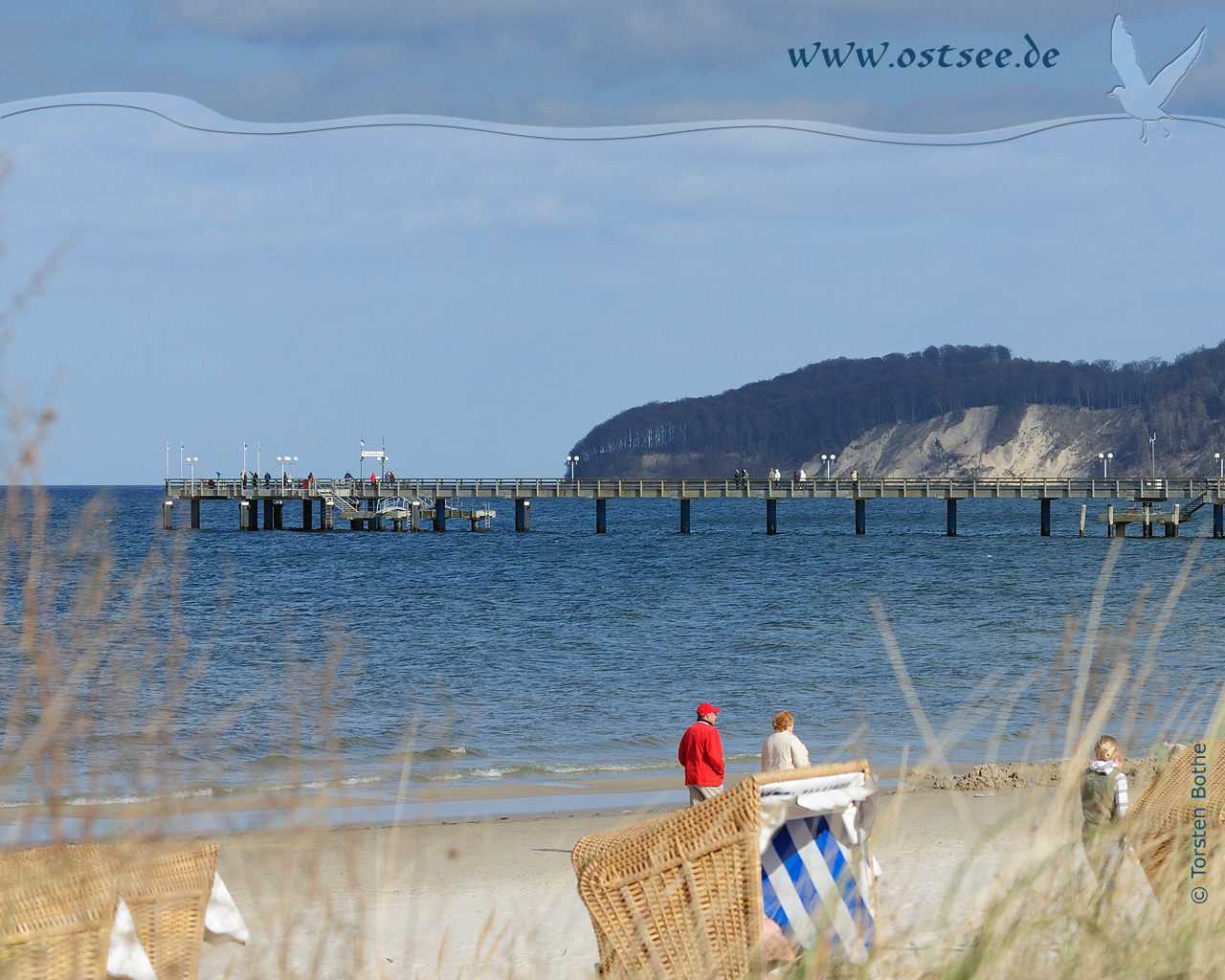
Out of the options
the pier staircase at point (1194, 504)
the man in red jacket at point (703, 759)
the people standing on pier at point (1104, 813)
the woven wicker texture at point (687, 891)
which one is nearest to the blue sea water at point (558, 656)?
the people standing on pier at point (1104, 813)

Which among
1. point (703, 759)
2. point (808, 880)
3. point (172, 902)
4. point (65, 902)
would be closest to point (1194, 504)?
point (703, 759)

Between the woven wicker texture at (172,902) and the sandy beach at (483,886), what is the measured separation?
97 millimetres

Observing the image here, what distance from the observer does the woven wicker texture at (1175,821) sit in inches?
132

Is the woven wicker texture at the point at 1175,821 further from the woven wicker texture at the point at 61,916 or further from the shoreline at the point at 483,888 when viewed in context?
the woven wicker texture at the point at 61,916

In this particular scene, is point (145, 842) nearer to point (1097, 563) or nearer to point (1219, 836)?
point (1219, 836)

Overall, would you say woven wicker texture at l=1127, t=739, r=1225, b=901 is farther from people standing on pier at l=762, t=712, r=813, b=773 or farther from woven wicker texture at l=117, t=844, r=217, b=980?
people standing on pier at l=762, t=712, r=813, b=773

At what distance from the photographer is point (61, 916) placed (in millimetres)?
2826

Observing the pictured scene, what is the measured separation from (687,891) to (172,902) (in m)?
1.43

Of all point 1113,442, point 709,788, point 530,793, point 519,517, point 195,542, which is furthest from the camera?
point 1113,442

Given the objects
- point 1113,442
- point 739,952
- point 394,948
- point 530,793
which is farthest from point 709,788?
point 1113,442

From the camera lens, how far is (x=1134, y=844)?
3.37 m

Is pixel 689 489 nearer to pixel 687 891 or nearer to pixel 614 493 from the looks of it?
pixel 614 493

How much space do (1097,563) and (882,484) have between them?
66.8ft

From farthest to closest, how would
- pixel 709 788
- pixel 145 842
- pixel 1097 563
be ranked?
1. pixel 1097 563
2. pixel 709 788
3. pixel 145 842
